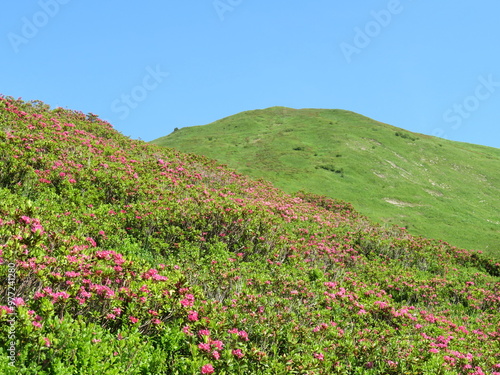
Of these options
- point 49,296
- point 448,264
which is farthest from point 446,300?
point 49,296

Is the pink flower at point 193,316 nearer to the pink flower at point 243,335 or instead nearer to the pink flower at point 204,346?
the pink flower at point 204,346

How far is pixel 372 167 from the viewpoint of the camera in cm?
5472

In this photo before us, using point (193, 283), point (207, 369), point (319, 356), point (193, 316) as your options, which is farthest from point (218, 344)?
point (193, 283)

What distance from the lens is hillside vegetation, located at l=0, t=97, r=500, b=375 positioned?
6.70 meters

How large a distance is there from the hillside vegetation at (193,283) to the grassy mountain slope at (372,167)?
15.2 meters

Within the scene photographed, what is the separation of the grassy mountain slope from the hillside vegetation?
50.0 ft

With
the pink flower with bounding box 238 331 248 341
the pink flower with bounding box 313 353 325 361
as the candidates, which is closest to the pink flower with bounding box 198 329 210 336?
the pink flower with bounding box 238 331 248 341

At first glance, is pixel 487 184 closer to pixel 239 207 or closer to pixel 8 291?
pixel 239 207

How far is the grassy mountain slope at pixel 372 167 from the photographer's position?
40250 millimetres

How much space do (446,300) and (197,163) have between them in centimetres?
2105

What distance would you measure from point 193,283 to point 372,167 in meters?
48.5

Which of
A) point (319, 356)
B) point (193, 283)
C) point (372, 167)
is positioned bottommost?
point (319, 356)

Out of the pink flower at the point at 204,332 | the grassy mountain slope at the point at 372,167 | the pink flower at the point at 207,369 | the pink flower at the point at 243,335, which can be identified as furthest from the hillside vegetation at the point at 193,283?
the grassy mountain slope at the point at 372,167

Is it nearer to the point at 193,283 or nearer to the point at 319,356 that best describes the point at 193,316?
the point at 319,356
